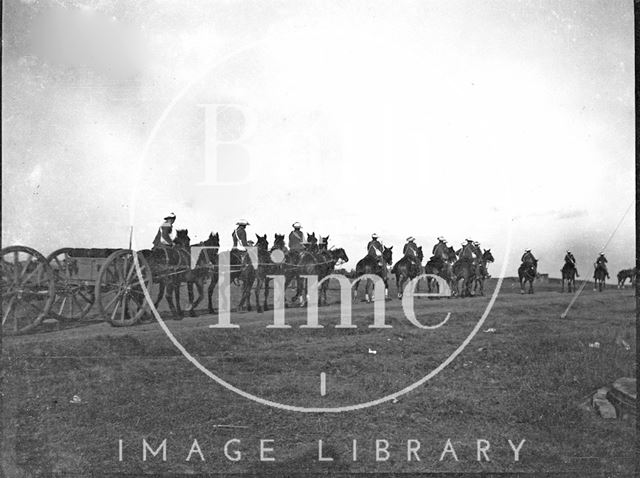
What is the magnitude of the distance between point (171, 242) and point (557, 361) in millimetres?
4042

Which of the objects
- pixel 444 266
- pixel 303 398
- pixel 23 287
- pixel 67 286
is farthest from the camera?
pixel 444 266

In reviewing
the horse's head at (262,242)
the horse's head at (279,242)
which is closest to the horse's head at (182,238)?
the horse's head at (262,242)

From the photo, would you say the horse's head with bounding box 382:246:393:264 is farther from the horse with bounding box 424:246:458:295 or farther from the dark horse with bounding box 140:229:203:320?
the dark horse with bounding box 140:229:203:320

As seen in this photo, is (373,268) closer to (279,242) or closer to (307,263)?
(307,263)

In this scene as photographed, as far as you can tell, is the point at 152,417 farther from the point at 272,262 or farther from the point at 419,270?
the point at 419,270

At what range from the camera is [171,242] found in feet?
18.9

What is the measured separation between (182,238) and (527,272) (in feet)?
11.6

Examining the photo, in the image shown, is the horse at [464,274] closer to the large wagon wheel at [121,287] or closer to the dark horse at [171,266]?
the dark horse at [171,266]

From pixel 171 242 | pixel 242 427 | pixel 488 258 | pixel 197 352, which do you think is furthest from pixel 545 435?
pixel 171 242

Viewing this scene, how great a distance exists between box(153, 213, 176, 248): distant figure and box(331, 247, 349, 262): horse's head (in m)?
1.68

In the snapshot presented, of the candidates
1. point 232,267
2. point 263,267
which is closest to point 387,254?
point 263,267

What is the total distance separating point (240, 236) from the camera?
577cm

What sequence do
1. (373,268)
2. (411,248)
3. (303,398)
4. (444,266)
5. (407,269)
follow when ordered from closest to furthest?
(303,398) < (373,268) < (411,248) < (407,269) < (444,266)

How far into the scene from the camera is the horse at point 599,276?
5785 millimetres
